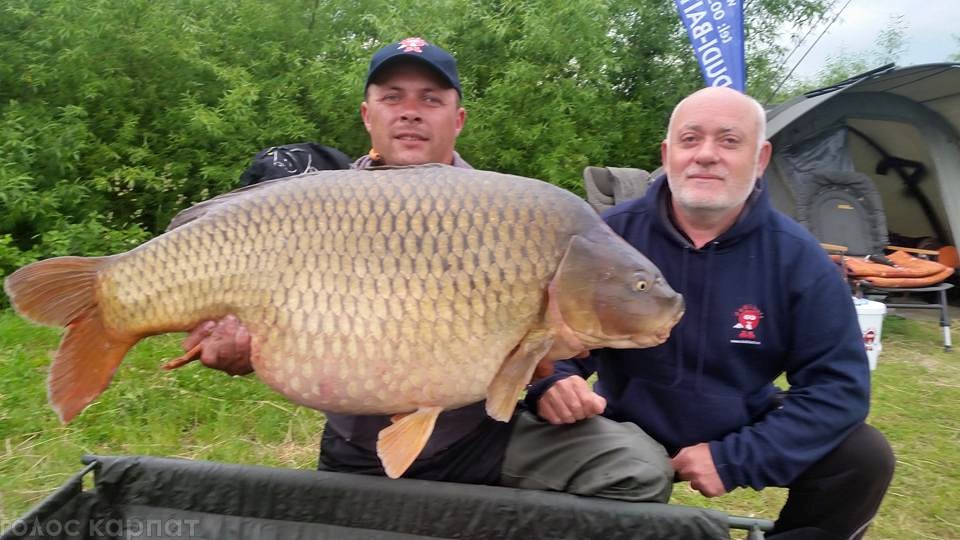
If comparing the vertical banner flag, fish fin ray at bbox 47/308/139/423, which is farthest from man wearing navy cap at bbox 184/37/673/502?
the vertical banner flag

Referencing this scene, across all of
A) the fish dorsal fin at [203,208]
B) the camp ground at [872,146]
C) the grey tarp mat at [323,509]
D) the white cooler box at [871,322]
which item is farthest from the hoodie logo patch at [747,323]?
the camp ground at [872,146]

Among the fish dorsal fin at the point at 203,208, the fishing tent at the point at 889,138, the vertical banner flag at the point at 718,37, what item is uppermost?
the vertical banner flag at the point at 718,37

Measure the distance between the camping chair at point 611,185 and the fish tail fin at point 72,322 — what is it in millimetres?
3000

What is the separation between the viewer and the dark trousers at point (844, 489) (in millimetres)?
1291

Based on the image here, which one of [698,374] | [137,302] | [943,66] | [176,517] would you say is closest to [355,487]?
[176,517]

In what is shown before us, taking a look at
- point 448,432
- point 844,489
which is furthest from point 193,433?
point 844,489

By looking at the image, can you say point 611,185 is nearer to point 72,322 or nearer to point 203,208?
point 203,208

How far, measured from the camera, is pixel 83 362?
3.31 feet

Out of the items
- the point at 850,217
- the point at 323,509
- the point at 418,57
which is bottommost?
the point at 323,509

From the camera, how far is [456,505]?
3.52 ft

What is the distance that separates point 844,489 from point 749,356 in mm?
305

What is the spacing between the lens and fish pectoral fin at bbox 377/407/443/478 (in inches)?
38.4

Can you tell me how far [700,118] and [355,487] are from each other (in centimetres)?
89

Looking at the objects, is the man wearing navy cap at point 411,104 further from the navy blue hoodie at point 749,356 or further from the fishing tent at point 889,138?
the fishing tent at point 889,138
